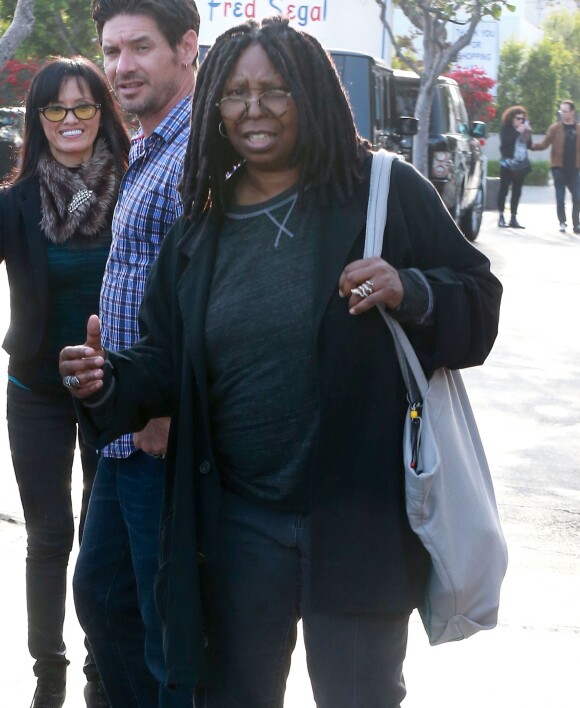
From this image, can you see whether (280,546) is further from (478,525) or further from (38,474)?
(38,474)

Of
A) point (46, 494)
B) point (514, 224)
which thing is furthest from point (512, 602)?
point (514, 224)

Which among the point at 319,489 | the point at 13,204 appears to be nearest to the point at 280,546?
the point at 319,489

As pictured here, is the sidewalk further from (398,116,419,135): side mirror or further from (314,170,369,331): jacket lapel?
(398,116,419,135): side mirror

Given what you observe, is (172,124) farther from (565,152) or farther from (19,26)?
(565,152)

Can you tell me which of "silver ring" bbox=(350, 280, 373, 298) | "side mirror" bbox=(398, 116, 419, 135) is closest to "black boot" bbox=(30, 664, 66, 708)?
"silver ring" bbox=(350, 280, 373, 298)

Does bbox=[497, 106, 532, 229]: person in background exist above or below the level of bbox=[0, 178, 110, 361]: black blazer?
below

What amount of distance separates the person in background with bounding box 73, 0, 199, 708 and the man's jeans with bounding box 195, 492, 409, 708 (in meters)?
0.43

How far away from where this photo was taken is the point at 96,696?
379 cm

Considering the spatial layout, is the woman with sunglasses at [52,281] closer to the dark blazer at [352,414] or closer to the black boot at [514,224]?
the dark blazer at [352,414]

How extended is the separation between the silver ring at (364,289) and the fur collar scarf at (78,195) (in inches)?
55.7

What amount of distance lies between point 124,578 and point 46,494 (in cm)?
62

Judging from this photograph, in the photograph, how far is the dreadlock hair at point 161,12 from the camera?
3.31 meters

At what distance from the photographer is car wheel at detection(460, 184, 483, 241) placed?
1767 cm

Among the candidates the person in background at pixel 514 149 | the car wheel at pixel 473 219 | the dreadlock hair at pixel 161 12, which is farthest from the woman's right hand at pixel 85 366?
the person in background at pixel 514 149
